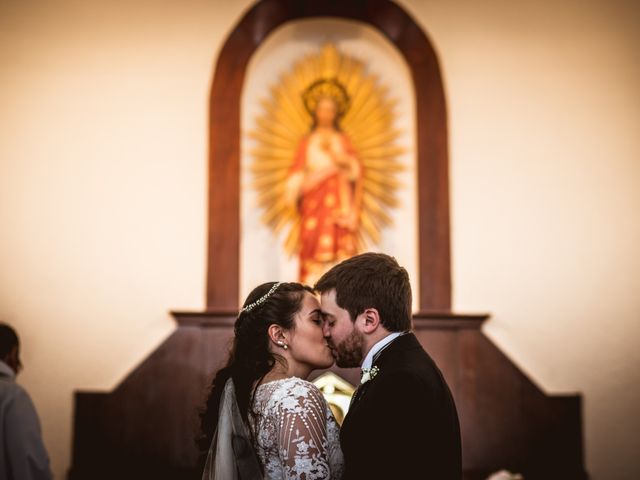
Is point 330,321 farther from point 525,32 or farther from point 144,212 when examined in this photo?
point 525,32

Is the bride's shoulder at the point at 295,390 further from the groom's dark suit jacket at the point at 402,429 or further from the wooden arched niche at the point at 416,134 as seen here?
the wooden arched niche at the point at 416,134

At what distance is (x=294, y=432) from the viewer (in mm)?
2305

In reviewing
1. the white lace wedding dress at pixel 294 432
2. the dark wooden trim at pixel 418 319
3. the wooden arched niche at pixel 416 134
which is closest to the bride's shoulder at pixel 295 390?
the white lace wedding dress at pixel 294 432

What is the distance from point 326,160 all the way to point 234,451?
387 cm

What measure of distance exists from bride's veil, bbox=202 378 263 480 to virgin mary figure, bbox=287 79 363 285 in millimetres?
3425

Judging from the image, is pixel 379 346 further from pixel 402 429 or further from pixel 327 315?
pixel 402 429

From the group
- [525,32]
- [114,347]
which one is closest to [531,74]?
[525,32]

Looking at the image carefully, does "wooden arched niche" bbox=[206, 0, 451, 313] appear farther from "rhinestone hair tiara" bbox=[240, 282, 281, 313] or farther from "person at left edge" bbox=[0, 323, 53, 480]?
"rhinestone hair tiara" bbox=[240, 282, 281, 313]

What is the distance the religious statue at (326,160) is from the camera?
603cm

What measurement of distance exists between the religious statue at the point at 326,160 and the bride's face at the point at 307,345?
329cm

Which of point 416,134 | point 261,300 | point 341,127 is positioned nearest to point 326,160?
point 341,127

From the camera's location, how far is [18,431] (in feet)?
11.6

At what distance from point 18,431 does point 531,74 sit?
4.72 metres

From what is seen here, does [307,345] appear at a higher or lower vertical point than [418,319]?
higher
